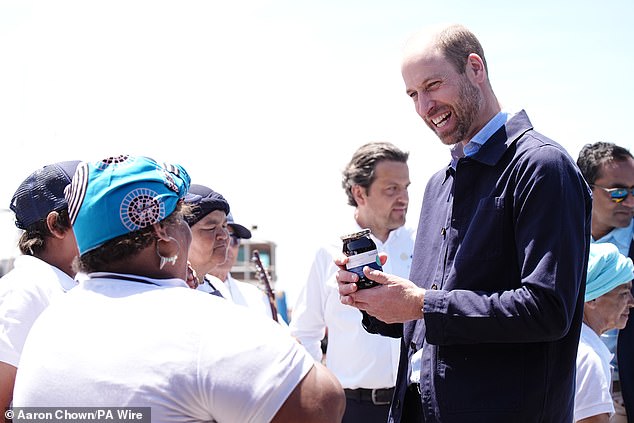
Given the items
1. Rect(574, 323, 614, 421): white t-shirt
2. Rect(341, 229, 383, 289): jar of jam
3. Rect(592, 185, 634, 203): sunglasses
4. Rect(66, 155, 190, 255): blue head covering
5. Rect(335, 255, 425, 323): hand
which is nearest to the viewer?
Rect(66, 155, 190, 255): blue head covering

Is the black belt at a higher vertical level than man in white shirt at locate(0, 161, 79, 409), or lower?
lower

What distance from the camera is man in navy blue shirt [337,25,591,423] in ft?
7.72

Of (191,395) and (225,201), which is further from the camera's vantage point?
(225,201)

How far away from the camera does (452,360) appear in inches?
98.4

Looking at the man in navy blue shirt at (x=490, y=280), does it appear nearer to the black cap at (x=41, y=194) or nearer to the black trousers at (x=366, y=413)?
the black cap at (x=41, y=194)

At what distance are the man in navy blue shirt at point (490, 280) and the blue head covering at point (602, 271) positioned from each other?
1.71 meters

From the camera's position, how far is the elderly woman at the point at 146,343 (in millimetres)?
1770

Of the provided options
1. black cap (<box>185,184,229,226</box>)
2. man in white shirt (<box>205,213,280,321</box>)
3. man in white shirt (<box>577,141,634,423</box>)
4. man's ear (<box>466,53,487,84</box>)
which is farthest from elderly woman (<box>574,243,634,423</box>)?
black cap (<box>185,184,229,226</box>)

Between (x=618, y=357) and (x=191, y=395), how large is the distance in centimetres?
401

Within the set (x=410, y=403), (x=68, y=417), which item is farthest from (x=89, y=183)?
(x=410, y=403)

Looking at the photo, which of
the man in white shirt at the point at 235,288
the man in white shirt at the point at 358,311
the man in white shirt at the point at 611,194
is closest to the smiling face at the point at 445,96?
the man in white shirt at the point at 235,288

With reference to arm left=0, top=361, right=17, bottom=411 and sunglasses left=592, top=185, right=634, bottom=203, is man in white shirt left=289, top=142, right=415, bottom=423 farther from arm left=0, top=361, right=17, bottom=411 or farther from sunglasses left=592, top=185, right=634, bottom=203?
arm left=0, top=361, right=17, bottom=411

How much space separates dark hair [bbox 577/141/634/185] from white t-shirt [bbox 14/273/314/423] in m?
4.40

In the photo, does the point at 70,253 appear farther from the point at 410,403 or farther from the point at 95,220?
the point at 410,403
